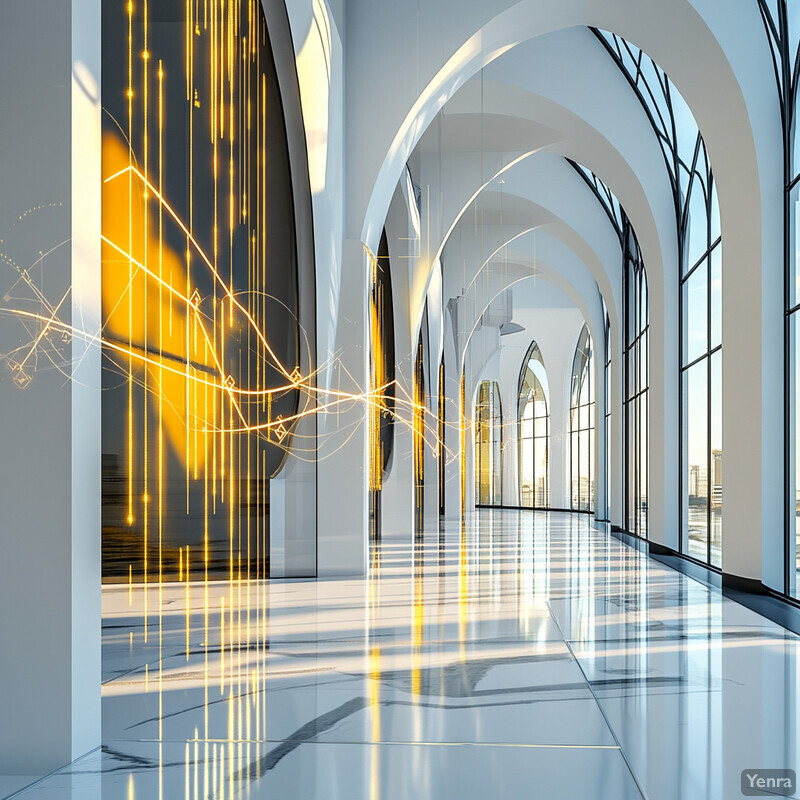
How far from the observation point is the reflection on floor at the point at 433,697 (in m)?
4.12

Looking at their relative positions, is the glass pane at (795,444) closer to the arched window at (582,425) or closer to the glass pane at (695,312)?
the glass pane at (695,312)

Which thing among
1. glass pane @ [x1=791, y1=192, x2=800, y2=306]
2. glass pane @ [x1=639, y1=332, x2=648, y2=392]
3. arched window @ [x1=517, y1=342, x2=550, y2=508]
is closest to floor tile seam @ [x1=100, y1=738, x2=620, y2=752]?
glass pane @ [x1=791, y1=192, x2=800, y2=306]

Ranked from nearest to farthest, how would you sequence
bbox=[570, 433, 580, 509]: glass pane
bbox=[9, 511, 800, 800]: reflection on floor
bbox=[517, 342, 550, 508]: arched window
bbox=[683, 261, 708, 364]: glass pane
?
bbox=[9, 511, 800, 800]: reflection on floor
bbox=[683, 261, 708, 364]: glass pane
bbox=[570, 433, 580, 509]: glass pane
bbox=[517, 342, 550, 508]: arched window

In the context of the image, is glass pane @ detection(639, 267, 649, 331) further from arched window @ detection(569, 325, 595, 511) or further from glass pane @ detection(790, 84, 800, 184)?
arched window @ detection(569, 325, 595, 511)

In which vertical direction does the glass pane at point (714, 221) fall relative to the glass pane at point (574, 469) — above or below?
above

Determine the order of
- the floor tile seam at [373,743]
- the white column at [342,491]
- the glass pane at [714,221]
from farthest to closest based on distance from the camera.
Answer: the glass pane at [714,221]
the white column at [342,491]
the floor tile seam at [373,743]

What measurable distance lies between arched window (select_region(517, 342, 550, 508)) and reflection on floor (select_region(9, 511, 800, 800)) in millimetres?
28985

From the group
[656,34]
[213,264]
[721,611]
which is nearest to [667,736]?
[721,611]

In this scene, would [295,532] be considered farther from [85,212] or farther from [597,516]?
[597,516]

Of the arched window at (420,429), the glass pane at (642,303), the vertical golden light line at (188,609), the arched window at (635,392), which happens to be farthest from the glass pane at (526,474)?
the vertical golden light line at (188,609)

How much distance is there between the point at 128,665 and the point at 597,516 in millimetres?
24856

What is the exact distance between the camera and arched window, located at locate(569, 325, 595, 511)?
36.1 m

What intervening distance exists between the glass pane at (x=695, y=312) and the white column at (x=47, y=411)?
14.5 m

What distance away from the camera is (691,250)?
56.3 ft
